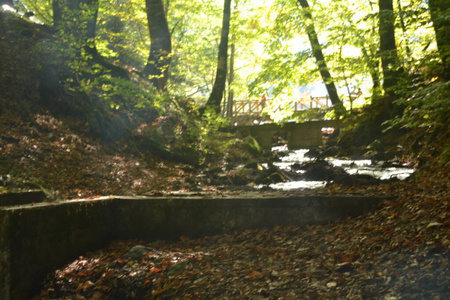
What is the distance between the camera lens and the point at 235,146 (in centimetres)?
1586

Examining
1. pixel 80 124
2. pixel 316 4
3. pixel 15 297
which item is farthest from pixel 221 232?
pixel 316 4

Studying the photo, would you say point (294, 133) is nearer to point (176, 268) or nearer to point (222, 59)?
point (222, 59)

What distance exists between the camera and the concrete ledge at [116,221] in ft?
14.9

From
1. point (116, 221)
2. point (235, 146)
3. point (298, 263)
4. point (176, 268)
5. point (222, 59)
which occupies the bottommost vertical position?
point (176, 268)

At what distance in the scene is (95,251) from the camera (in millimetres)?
5762

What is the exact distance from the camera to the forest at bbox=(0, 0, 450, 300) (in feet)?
13.5

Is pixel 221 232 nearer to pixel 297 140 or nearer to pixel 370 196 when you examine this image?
pixel 370 196

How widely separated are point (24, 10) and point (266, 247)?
15.2m

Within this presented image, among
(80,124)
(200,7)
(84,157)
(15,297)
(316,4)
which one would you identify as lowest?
(15,297)

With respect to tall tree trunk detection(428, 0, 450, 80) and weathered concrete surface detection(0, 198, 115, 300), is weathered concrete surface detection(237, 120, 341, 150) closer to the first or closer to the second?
tall tree trunk detection(428, 0, 450, 80)

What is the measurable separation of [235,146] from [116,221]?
9.97 m

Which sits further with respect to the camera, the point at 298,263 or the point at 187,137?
the point at 187,137

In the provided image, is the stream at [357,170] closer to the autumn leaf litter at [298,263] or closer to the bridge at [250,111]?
the autumn leaf litter at [298,263]

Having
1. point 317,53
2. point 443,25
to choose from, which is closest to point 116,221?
point 443,25
